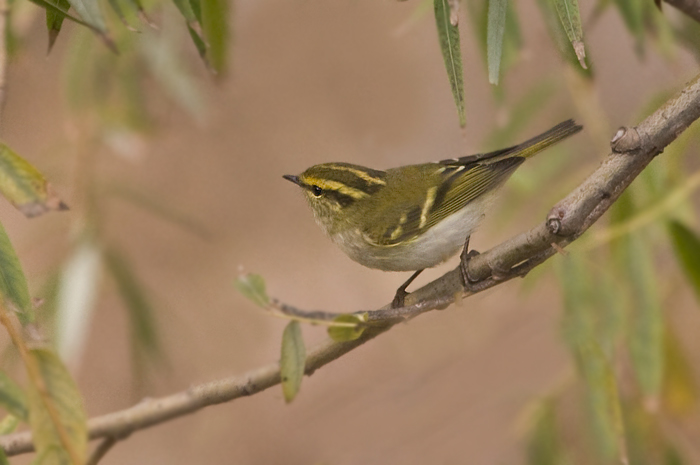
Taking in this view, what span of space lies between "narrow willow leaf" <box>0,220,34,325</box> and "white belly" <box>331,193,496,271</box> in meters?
1.16

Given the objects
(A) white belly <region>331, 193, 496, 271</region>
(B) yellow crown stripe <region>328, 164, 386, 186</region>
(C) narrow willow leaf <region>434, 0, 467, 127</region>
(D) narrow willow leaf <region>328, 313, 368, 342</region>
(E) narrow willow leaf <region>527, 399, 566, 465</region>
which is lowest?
(E) narrow willow leaf <region>527, 399, 566, 465</region>

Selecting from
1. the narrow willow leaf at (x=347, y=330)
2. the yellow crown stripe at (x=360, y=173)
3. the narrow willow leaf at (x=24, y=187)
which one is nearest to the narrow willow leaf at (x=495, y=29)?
the narrow willow leaf at (x=347, y=330)

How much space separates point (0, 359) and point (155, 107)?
2.18m

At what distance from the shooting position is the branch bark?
4.26ft

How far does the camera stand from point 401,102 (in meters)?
5.82

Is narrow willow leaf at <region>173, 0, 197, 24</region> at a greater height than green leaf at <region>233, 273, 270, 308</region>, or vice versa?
narrow willow leaf at <region>173, 0, 197, 24</region>

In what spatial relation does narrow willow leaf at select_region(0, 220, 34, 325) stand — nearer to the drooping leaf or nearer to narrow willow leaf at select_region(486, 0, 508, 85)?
narrow willow leaf at select_region(486, 0, 508, 85)

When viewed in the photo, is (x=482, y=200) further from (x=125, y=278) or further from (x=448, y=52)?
(x=125, y=278)

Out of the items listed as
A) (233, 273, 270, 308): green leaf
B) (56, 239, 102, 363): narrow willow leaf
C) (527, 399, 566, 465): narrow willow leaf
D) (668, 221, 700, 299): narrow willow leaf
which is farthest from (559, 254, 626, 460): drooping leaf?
(56, 239, 102, 363): narrow willow leaf

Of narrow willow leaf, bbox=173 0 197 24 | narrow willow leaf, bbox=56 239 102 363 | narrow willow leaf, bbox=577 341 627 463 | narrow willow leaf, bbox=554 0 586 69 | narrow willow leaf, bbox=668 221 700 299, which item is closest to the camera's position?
narrow willow leaf, bbox=554 0 586 69

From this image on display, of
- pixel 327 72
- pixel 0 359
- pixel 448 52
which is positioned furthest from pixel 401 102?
pixel 448 52

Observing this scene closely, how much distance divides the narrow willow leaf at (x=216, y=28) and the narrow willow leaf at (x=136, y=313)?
3.74 feet

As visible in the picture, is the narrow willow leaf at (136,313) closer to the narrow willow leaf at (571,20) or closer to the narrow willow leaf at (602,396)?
the narrow willow leaf at (602,396)

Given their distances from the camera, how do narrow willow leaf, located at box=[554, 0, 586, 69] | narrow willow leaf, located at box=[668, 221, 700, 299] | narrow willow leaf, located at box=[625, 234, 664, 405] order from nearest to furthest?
narrow willow leaf, located at box=[554, 0, 586, 69]
narrow willow leaf, located at box=[668, 221, 700, 299]
narrow willow leaf, located at box=[625, 234, 664, 405]
